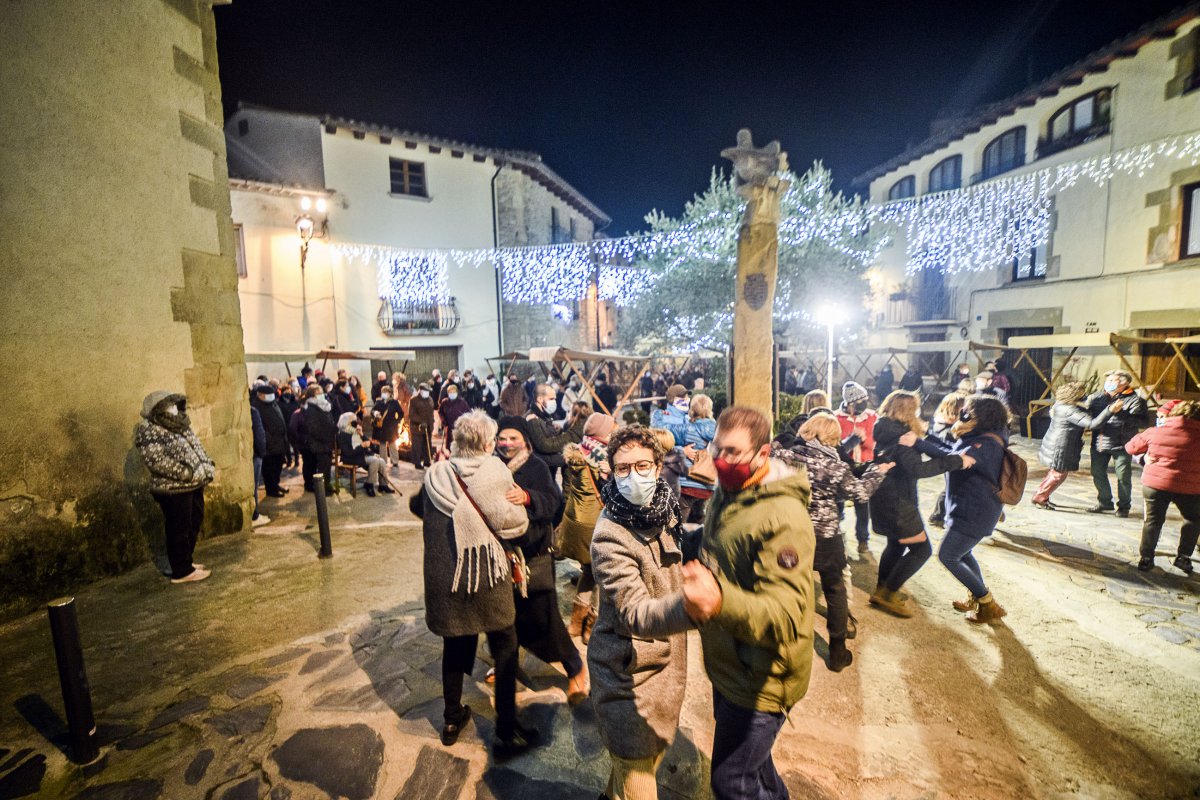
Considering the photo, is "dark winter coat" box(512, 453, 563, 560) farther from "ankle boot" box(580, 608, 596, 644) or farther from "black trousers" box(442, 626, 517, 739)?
"ankle boot" box(580, 608, 596, 644)

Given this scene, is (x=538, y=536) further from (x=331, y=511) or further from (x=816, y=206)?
(x=816, y=206)

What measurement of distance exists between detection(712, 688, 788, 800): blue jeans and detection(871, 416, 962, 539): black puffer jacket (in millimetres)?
2665

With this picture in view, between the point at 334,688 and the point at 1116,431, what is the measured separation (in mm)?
8600

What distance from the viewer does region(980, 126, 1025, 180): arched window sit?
54.1ft

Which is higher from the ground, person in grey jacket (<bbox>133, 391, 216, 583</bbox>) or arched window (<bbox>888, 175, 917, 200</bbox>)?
arched window (<bbox>888, 175, 917, 200</bbox>)

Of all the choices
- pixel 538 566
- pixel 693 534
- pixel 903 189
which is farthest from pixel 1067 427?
pixel 903 189

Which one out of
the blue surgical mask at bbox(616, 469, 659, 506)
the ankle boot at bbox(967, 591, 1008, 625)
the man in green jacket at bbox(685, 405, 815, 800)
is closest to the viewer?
the man in green jacket at bbox(685, 405, 815, 800)

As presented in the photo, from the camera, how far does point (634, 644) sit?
198cm

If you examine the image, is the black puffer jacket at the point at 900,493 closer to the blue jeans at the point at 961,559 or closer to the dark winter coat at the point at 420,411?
the blue jeans at the point at 961,559

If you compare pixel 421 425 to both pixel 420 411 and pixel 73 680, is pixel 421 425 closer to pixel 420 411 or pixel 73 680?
pixel 420 411

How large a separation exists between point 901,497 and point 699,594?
3.16 metres

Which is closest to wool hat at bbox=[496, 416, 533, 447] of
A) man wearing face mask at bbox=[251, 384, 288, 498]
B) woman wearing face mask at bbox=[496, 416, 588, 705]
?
woman wearing face mask at bbox=[496, 416, 588, 705]

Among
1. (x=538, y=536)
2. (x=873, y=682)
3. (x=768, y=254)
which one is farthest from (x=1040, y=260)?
(x=538, y=536)

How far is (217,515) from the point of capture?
5996mm
